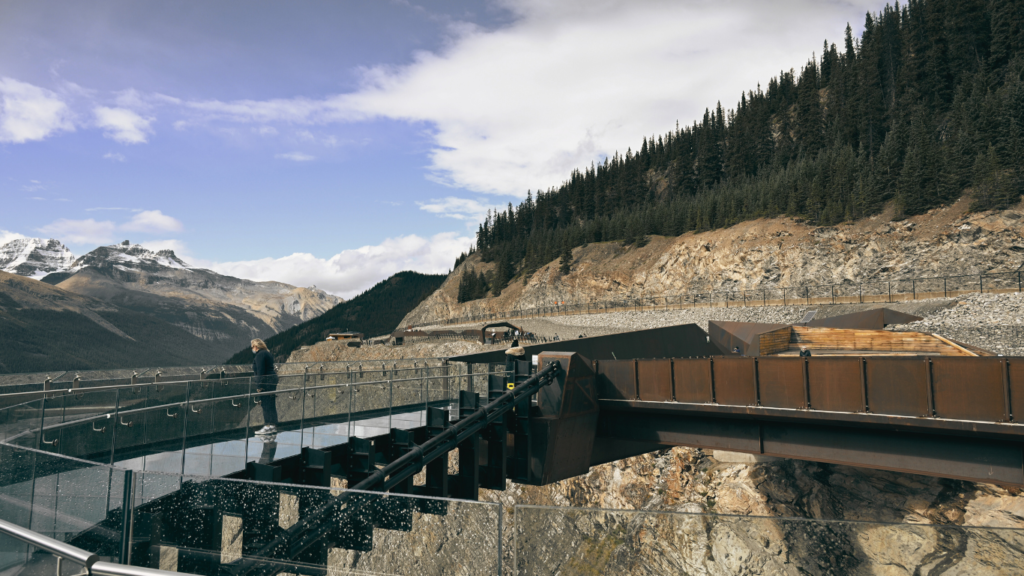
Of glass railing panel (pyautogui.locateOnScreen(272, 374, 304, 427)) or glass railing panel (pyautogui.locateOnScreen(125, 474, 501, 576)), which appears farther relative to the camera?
glass railing panel (pyautogui.locateOnScreen(272, 374, 304, 427))

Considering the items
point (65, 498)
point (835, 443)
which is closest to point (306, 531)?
point (65, 498)

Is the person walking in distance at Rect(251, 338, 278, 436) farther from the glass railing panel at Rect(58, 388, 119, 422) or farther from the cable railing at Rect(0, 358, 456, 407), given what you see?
the glass railing panel at Rect(58, 388, 119, 422)

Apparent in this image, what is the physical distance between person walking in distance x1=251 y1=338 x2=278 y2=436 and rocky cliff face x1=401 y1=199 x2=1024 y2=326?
5989 centimetres

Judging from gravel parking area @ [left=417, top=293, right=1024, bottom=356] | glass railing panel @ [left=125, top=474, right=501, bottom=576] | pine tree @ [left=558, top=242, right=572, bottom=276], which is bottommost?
glass railing panel @ [left=125, top=474, right=501, bottom=576]

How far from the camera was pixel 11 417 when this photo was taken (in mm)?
10031

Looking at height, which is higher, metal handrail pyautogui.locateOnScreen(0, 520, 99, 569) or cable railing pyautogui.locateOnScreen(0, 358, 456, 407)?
metal handrail pyautogui.locateOnScreen(0, 520, 99, 569)

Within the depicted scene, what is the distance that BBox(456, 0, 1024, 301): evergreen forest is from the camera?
59156 mm

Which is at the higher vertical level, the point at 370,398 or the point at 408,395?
the point at 370,398

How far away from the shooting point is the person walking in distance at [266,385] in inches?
422

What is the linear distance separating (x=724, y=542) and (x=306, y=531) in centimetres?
414

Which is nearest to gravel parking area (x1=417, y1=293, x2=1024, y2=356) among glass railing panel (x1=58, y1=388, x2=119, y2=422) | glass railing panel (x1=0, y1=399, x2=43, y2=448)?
glass railing panel (x1=58, y1=388, x2=119, y2=422)

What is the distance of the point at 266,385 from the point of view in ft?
38.3

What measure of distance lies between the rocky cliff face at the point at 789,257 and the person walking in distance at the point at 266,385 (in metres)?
59.9

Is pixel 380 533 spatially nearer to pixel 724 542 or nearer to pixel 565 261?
pixel 724 542
